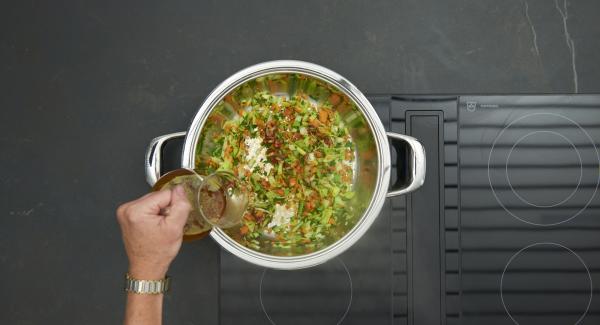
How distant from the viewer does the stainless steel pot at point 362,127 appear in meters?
1.01

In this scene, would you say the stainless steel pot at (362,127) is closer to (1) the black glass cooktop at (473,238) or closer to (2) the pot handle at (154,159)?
(2) the pot handle at (154,159)

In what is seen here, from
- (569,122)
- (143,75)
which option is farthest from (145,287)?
(569,122)

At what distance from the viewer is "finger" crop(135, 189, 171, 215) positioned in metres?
0.74

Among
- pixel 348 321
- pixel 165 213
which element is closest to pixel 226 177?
pixel 165 213

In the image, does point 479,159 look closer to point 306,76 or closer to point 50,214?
point 306,76

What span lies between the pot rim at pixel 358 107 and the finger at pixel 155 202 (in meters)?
0.24

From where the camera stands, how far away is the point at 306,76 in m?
1.08

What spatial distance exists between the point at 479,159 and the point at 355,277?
0.40 metres

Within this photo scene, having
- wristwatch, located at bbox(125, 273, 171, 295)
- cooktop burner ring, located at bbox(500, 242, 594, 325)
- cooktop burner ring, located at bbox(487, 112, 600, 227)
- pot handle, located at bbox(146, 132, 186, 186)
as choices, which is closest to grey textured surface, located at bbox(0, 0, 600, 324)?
cooktop burner ring, located at bbox(487, 112, 600, 227)

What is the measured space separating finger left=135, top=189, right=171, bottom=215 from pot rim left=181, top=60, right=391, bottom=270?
9.6 inches

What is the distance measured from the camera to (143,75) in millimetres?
1305

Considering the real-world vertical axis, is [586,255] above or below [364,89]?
below

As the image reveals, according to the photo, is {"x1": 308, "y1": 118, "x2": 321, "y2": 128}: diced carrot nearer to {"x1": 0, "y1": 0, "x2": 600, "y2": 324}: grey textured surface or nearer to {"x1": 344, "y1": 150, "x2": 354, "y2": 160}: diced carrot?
{"x1": 344, "y1": 150, "x2": 354, "y2": 160}: diced carrot

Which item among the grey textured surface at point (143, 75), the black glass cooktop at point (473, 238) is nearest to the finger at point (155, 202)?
the black glass cooktop at point (473, 238)
